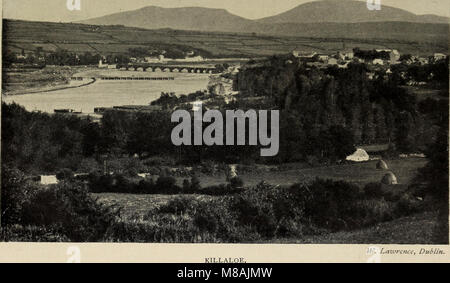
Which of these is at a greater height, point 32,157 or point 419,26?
point 419,26

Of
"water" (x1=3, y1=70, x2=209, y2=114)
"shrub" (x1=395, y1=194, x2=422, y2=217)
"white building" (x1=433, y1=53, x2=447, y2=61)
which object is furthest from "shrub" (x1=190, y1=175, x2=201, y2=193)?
"white building" (x1=433, y1=53, x2=447, y2=61)

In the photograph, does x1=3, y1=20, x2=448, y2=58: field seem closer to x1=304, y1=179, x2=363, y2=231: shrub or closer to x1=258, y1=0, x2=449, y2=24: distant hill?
x1=258, y1=0, x2=449, y2=24: distant hill

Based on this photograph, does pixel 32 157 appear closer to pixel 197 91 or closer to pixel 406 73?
pixel 197 91

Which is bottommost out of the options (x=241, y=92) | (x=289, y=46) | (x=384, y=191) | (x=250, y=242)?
(x=250, y=242)

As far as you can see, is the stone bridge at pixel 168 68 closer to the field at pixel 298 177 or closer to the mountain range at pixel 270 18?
the mountain range at pixel 270 18

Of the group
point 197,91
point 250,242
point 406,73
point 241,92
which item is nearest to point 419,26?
point 406,73

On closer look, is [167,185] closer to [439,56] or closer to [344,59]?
[344,59]
